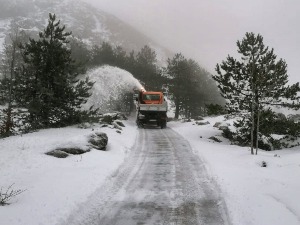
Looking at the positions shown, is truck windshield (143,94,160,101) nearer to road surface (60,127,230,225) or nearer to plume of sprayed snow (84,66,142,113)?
plume of sprayed snow (84,66,142,113)

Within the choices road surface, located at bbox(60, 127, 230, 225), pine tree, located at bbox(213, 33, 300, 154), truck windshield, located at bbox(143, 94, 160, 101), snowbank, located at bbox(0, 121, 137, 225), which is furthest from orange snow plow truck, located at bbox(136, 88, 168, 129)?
road surface, located at bbox(60, 127, 230, 225)

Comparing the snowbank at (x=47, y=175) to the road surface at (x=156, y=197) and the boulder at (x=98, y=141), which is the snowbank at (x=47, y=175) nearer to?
the boulder at (x=98, y=141)

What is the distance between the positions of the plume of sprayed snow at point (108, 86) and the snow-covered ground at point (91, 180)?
24.6m

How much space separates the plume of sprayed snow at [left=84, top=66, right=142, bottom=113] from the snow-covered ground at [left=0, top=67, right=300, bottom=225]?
24556mm

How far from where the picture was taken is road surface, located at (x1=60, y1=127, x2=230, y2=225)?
6.83 m

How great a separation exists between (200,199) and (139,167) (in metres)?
4.02

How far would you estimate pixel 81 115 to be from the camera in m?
19.6

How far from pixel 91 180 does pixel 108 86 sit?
30.7 metres

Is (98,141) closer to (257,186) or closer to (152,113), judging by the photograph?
(257,186)

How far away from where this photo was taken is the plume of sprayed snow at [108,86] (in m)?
39.0

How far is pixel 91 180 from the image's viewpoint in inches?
370

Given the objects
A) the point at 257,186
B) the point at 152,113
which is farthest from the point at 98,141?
the point at 152,113

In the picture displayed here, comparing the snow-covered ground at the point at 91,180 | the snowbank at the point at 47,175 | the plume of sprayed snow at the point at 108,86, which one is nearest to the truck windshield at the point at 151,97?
the plume of sprayed snow at the point at 108,86

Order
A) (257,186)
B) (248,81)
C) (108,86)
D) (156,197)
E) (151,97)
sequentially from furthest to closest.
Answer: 1. (108,86)
2. (151,97)
3. (248,81)
4. (257,186)
5. (156,197)
